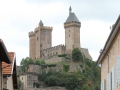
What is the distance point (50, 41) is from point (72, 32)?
1160 centimetres

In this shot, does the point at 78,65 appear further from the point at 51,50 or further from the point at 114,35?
the point at 114,35

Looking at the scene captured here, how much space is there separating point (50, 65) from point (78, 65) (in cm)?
876

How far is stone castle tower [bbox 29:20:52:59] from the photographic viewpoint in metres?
159

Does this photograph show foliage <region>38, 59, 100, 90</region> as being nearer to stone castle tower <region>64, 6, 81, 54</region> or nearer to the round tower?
stone castle tower <region>64, 6, 81, 54</region>

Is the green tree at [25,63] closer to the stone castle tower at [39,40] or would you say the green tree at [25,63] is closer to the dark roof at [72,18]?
the stone castle tower at [39,40]

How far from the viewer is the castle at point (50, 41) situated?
150500mm

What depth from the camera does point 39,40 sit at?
524 ft

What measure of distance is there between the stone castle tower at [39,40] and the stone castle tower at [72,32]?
8.55 metres

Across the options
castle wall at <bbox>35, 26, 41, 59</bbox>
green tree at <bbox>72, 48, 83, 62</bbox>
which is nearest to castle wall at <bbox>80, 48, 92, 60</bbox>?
green tree at <bbox>72, 48, 83, 62</bbox>

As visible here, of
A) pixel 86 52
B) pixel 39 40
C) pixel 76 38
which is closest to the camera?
pixel 86 52

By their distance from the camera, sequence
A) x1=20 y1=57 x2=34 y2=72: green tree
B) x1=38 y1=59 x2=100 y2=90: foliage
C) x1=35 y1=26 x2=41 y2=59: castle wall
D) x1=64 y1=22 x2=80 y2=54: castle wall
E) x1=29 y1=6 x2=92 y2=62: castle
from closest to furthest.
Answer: x1=38 y1=59 x2=100 y2=90: foliage < x1=20 y1=57 x2=34 y2=72: green tree < x1=64 y1=22 x2=80 y2=54: castle wall < x1=29 y1=6 x2=92 y2=62: castle < x1=35 y1=26 x2=41 y2=59: castle wall

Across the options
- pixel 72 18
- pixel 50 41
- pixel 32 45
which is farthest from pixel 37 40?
pixel 72 18

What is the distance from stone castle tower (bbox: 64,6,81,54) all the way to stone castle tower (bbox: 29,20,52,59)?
28.0ft

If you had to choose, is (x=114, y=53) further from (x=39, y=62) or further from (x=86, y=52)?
(x=86, y=52)
